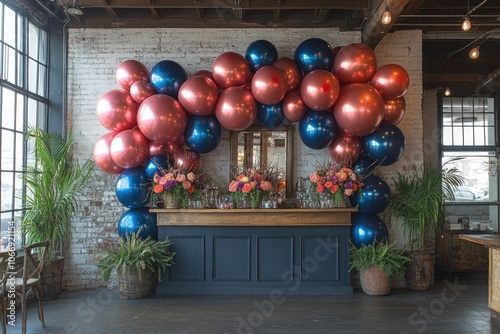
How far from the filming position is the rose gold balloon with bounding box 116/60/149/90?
591cm

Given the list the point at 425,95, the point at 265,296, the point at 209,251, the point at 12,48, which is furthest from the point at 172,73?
the point at 425,95

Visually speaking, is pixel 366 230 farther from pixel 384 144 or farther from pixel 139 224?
pixel 139 224

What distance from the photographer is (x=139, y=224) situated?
5836 millimetres

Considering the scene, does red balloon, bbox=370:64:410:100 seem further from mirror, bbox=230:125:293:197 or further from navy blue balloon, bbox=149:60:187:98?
navy blue balloon, bbox=149:60:187:98

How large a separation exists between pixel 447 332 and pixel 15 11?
20.0ft

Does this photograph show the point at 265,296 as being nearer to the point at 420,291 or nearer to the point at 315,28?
the point at 420,291

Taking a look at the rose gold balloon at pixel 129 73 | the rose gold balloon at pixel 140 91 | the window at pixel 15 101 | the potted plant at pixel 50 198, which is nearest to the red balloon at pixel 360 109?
the rose gold balloon at pixel 140 91

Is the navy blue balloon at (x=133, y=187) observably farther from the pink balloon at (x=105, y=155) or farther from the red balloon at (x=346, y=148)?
the red balloon at (x=346, y=148)

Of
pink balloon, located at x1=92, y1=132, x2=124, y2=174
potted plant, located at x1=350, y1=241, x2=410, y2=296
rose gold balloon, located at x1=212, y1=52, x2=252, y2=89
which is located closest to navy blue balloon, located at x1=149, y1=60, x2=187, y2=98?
rose gold balloon, located at x1=212, y1=52, x2=252, y2=89

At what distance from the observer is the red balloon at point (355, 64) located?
5.63 meters

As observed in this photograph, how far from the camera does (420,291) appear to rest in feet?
20.0

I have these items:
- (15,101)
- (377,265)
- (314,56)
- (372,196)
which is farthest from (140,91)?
(377,265)

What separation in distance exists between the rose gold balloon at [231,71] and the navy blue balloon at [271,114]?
40 cm

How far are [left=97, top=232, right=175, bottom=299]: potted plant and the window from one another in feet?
3.89
